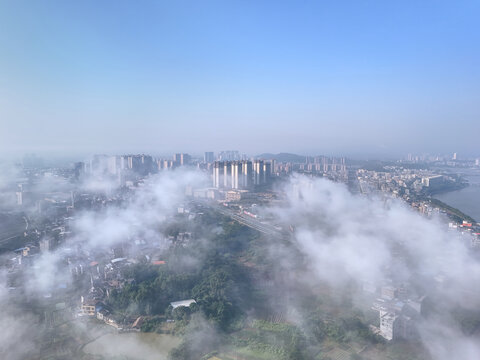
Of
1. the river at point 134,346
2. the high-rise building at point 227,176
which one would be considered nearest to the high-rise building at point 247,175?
the high-rise building at point 227,176

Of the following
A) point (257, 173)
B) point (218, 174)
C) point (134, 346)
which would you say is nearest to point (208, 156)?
point (218, 174)

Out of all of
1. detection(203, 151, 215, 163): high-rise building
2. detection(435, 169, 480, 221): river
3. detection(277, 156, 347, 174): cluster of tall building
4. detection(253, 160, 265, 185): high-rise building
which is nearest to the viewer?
detection(435, 169, 480, 221): river

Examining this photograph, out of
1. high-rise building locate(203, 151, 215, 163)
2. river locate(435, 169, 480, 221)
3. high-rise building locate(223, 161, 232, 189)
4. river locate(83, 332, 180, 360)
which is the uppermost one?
high-rise building locate(203, 151, 215, 163)

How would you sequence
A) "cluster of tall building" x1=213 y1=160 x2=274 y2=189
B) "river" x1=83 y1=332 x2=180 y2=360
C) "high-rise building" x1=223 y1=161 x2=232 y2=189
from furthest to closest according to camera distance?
"high-rise building" x1=223 y1=161 x2=232 y2=189 → "cluster of tall building" x1=213 y1=160 x2=274 y2=189 → "river" x1=83 y1=332 x2=180 y2=360

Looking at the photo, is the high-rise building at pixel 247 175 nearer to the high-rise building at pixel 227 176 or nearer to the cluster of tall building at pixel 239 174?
the cluster of tall building at pixel 239 174

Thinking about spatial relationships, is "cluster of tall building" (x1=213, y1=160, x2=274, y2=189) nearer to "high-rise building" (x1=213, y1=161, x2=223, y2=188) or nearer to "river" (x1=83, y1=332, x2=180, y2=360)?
"high-rise building" (x1=213, y1=161, x2=223, y2=188)

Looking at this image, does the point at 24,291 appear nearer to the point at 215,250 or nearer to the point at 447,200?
the point at 215,250

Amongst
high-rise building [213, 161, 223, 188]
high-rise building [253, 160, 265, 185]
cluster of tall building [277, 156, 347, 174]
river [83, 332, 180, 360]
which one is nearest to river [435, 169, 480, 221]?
cluster of tall building [277, 156, 347, 174]
